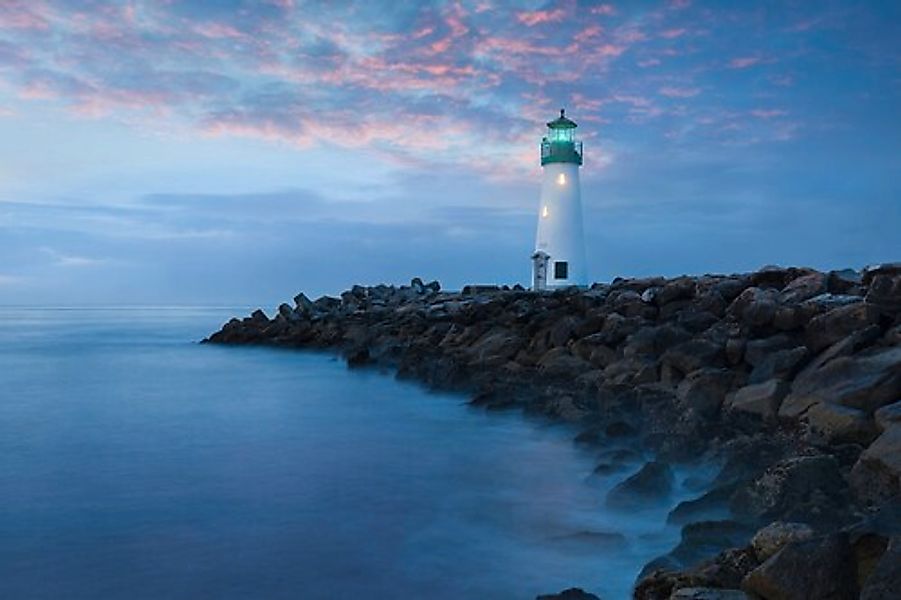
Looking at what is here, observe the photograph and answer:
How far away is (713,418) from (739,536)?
2.51 m

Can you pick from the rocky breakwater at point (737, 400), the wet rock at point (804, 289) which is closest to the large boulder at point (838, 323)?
the rocky breakwater at point (737, 400)

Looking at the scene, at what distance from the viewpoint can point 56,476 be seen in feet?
21.6

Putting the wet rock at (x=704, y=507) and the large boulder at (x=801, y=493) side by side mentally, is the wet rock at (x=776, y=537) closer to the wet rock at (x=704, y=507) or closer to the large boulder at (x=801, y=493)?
the large boulder at (x=801, y=493)

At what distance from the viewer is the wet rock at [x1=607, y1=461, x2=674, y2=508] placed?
5.04m

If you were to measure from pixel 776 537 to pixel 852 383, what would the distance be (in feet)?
8.52

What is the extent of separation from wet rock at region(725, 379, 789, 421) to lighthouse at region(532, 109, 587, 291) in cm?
1566

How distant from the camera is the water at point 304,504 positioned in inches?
163

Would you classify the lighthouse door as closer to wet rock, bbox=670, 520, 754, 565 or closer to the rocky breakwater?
the rocky breakwater

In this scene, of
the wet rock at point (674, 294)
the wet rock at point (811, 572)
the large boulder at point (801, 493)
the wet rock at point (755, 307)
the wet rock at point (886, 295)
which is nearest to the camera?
the wet rock at point (811, 572)

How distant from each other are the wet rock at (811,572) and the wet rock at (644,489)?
89.2 inches

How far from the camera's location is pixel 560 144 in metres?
22.7

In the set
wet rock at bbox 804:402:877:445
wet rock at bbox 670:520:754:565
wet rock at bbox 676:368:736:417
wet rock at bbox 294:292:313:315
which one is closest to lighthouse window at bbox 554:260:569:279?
wet rock at bbox 294:292:313:315

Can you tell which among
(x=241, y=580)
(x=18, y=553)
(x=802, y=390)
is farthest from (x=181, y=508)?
(x=802, y=390)

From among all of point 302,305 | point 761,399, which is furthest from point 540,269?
point 761,399
